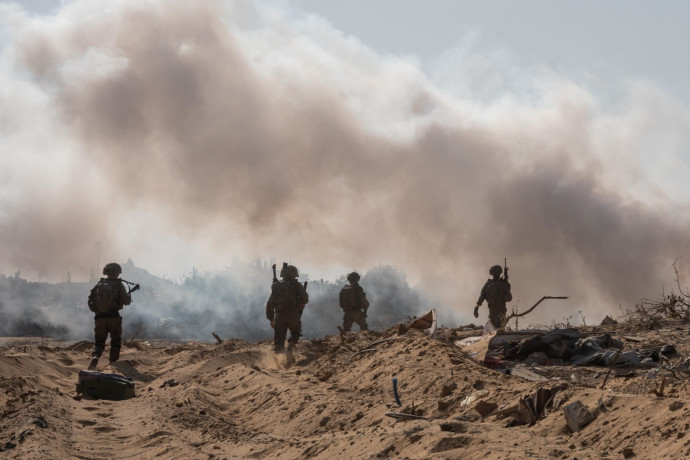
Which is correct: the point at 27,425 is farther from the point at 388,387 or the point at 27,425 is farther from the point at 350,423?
the point at 388,387

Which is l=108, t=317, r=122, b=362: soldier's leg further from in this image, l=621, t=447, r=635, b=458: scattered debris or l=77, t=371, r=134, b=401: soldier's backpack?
l=621, t=447, r=635, b=458: scattered debris

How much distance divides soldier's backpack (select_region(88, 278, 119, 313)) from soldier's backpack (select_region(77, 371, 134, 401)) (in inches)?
170

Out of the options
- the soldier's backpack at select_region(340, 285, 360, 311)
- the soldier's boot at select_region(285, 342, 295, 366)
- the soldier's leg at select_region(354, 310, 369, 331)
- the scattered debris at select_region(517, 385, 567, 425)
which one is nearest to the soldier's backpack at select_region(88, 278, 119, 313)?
the soldier's boot at select_region(285, 342, 295, 366)

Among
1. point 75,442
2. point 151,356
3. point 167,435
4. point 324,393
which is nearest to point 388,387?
point 324,393

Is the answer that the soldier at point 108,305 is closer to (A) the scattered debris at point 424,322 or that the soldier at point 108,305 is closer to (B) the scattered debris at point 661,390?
(A) the scattered debris at point 424,322

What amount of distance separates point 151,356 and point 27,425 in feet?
36.7

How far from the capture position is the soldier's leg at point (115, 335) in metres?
16.1

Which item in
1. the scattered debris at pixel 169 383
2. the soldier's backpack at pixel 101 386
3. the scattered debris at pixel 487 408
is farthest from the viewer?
the scattered debris at pixel 169 383

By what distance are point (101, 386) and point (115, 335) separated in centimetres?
473

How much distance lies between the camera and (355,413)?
817 cm

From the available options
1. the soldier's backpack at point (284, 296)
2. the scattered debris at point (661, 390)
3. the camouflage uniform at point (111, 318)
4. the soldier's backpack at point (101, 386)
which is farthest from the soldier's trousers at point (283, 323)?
the scattered debris at point (661, 390)

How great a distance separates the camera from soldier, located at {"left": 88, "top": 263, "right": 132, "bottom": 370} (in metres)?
15.9

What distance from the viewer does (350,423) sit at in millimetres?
7949

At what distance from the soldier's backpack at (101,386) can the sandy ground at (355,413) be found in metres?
0.15
